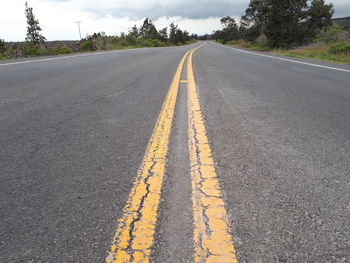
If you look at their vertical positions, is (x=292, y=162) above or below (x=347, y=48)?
below

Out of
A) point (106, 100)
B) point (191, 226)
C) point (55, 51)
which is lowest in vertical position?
point (191, 226)

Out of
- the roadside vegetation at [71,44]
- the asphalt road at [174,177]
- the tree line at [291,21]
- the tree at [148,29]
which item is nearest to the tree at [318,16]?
the tree line at [291,21]

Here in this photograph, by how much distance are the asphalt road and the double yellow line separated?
38 mm

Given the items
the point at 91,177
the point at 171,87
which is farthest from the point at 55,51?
the point at 91,177

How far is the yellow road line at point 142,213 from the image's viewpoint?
1.20 m

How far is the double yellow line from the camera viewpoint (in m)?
1.20

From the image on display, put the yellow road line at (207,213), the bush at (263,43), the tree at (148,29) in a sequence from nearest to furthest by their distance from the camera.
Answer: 1. the yellow road line at (207,213)
2. the bush at (263,43)
3. the tree at (148,29)

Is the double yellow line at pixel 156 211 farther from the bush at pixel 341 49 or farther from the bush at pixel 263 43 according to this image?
the bush at pixel 263 43

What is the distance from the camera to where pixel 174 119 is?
3.21m

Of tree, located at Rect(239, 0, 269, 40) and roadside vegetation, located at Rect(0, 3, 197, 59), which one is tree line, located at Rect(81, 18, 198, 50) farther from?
tree, located at Rect(239, 0, 269, 40)

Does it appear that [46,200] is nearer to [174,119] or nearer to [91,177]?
[91,177]

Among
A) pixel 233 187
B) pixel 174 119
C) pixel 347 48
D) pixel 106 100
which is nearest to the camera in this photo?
pixel 233 187

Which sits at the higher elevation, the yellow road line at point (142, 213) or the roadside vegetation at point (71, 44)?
the roadside vegetation at point (71, 44)

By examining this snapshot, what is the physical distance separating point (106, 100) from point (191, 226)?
3213mm
